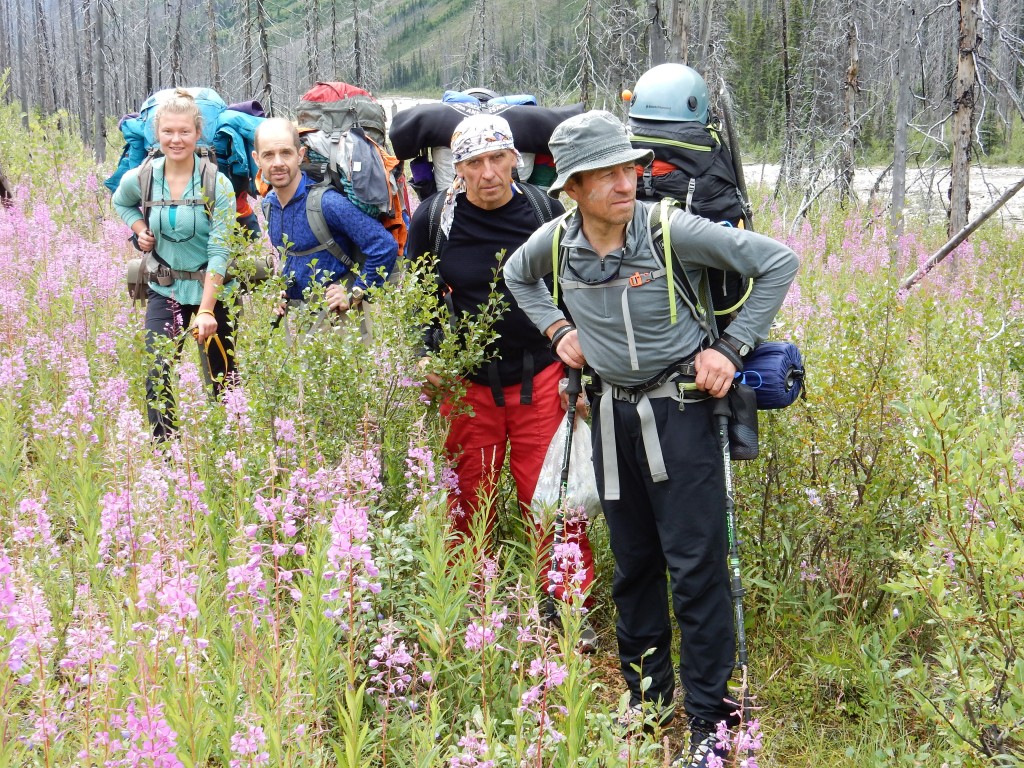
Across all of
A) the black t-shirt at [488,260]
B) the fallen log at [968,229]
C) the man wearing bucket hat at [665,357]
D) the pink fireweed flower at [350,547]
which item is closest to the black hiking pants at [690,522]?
the man wearing bucket hat at [665,357]

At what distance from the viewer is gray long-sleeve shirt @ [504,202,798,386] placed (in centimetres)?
314

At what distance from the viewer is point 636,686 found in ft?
12.0

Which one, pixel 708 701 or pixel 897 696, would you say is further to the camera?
pixel 897 696

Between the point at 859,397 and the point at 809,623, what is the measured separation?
1103 mm

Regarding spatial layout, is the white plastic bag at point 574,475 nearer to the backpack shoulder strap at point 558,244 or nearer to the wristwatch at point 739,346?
the backpack shoulder strap at point 558,244

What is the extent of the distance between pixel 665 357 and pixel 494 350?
1549 millimetres

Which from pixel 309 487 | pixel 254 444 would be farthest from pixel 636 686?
pixel 254 444

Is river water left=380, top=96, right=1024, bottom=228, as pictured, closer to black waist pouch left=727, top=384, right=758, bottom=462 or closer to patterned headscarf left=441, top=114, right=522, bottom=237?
patterned headscarf left=441, top=114, right=522, bottom=237

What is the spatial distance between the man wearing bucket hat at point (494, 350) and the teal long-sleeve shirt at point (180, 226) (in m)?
1.68

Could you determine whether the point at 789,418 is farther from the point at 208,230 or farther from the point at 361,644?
the point at 208,230

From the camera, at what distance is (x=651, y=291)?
3213 millimetres

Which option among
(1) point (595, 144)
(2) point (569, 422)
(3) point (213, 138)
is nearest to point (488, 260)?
(2) point (569, 422)

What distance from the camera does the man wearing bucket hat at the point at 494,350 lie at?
439cm

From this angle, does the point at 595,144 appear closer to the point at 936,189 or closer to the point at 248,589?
the point at 248,589
